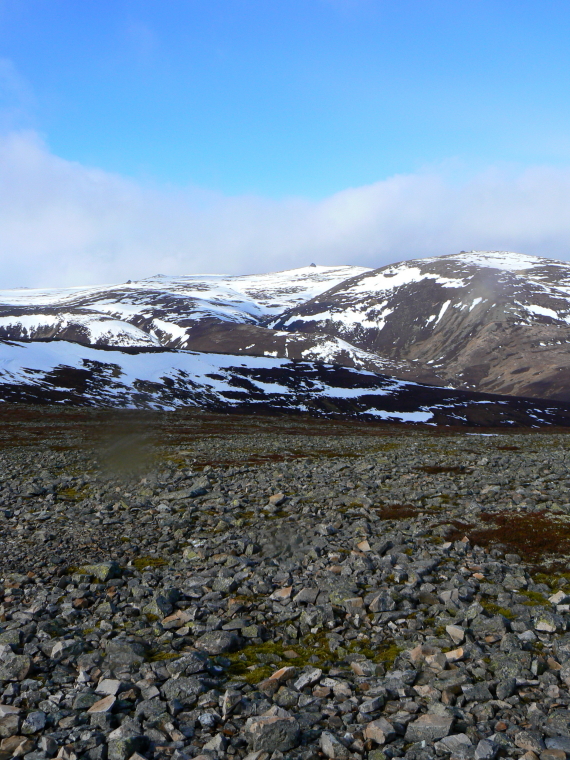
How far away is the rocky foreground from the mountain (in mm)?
95470

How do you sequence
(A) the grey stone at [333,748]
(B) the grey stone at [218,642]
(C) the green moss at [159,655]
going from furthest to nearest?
(B) the grey stone at [218,642] < (C) the green moss at [159,655] < (A) the grey stone at [333,748]

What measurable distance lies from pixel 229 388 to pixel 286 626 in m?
138

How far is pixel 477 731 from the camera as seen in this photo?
22.7 feet

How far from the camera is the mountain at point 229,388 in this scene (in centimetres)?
12456

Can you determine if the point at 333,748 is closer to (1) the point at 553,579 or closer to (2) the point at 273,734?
(2) the point at 273,734

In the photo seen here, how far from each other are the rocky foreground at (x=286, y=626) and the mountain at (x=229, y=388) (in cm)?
9547

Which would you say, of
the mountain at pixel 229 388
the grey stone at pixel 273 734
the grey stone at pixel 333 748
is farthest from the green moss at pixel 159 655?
the mountain at pixel 229 388

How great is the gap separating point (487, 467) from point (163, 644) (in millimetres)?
24419

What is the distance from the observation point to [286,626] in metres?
10.3

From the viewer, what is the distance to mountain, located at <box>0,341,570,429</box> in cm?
12456

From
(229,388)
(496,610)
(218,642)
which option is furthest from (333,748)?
(229,388)

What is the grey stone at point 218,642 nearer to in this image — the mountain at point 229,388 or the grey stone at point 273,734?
the grey stone at point 273,734

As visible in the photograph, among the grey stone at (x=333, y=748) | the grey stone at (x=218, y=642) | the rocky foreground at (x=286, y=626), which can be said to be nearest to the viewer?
the grey stone at (x=333, y=748)

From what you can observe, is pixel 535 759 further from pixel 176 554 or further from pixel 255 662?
pixel 176 554
